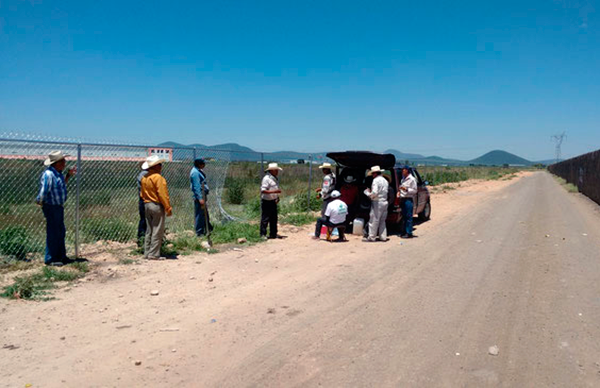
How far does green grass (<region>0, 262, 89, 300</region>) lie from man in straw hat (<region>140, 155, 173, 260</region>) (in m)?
1.13

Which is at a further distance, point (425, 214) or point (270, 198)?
point (425, 214)

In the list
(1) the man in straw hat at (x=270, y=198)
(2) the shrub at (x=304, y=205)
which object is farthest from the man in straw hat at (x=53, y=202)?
(2) the shrub at (x=304, y=205)

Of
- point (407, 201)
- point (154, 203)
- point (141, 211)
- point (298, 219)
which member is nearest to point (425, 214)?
point (407, 201)

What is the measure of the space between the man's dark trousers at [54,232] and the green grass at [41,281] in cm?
25

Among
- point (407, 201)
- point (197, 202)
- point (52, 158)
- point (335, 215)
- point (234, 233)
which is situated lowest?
point (234, 233)

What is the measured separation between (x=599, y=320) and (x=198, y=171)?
758cm

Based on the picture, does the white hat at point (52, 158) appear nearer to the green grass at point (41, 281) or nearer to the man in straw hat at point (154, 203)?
the man in straw hat at point (154, 203)

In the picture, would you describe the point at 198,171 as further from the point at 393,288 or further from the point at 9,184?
the point at 393,288

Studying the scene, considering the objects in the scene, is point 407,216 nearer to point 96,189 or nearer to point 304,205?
point 304,205

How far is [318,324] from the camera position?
515cm

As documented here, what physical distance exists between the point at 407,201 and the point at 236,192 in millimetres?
8151

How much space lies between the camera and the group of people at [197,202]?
700 cm

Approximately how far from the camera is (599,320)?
5.41m

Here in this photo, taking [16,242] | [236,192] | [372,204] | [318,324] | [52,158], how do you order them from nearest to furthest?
[318,324], [52,158], [16,242], [372,204], [236,192]
